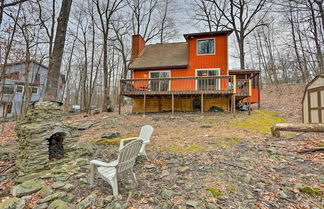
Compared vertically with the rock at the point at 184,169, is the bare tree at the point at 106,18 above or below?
above

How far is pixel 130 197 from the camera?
2.83 m

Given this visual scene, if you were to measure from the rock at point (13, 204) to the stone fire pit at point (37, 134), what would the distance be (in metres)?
1.17

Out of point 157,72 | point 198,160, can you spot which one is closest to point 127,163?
point 198,160

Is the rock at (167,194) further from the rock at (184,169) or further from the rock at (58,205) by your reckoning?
the rock at (58,205)

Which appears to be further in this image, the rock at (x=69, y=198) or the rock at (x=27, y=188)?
the rock at (x=27, y=188)

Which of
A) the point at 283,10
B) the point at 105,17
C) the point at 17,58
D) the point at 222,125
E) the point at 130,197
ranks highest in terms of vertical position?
the point at 105,17

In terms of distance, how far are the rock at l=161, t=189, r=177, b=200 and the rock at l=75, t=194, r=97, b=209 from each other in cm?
121

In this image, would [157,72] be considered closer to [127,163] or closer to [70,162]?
[70,162]

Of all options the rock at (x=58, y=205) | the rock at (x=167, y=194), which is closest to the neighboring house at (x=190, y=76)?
the rock at (x=167, y=194)

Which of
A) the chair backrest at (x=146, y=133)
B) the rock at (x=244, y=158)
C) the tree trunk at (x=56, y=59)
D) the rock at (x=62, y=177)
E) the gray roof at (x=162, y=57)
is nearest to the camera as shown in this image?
the rock at (x=62, y=177)

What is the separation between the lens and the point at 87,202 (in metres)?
2.70

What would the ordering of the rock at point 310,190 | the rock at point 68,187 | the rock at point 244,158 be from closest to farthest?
the rock at point 310,190
the rock at point 68,187
the rock at point 244,158

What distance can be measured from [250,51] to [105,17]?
23.6 metres

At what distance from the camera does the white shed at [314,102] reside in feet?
23.2
